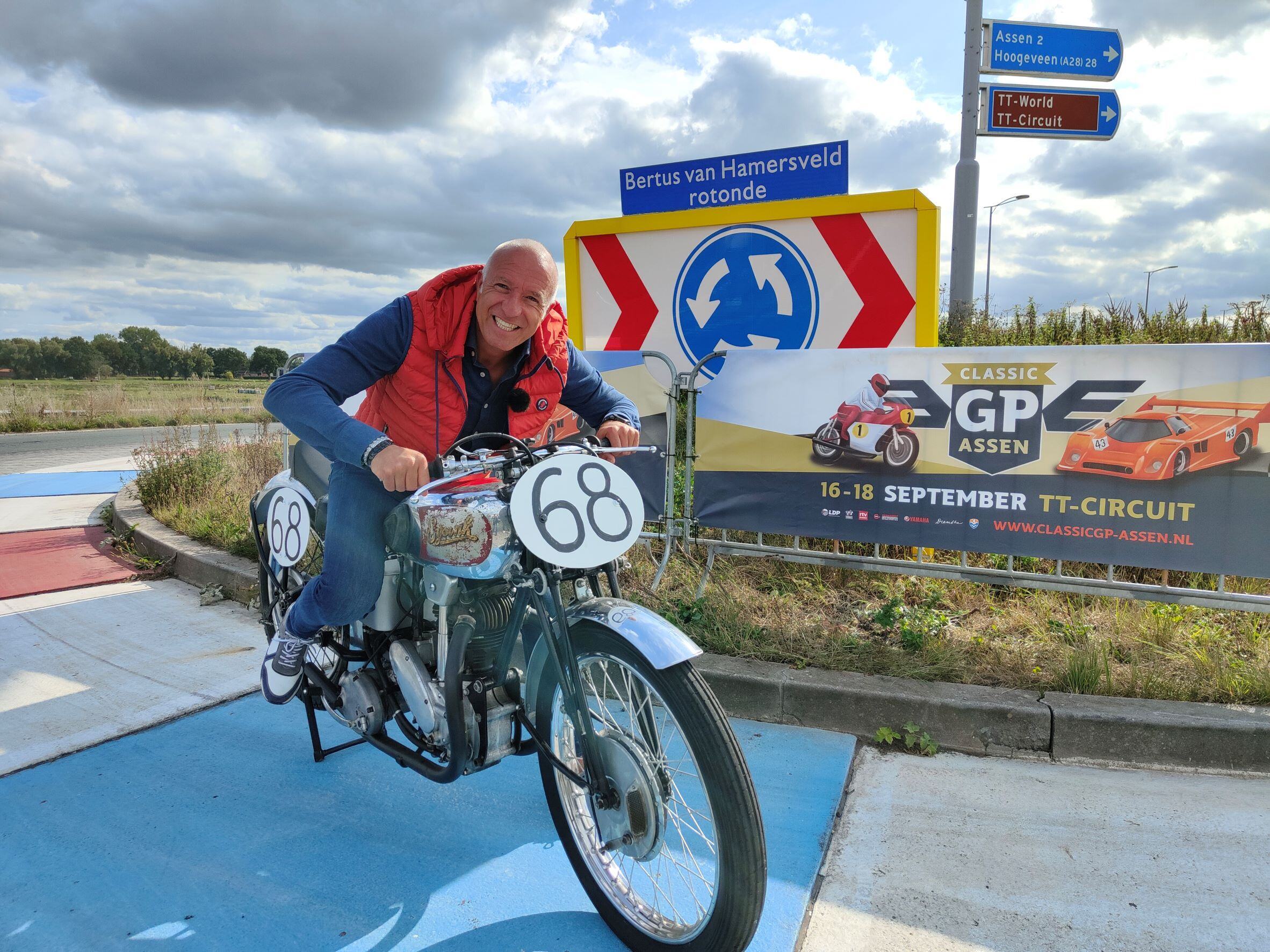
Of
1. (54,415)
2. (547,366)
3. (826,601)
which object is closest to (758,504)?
(826,601)

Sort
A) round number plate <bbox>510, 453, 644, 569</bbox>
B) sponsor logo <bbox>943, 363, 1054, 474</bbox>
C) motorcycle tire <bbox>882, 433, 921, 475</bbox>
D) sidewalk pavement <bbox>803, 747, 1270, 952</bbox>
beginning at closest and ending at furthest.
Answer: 1. round number plate <bbox>510, 453, 644, 569</bbox>
2. sidewalk pavement <bbox>803, 747, 1270, 952</bbox>
3. sponsor logo <bbox>943, 363, 1054, 474</bbox>
4. motorcycle tire <bbox>882, 433, 921, 475</bbox>

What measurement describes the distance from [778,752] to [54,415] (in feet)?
72.7

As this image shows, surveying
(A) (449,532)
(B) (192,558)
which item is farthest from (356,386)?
(B) (192,558)

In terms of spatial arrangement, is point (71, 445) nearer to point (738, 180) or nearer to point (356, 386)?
Result: point (738, 180)

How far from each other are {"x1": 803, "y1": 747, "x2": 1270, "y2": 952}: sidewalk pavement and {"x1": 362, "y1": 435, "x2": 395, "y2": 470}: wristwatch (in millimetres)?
1697

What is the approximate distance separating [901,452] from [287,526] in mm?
2965

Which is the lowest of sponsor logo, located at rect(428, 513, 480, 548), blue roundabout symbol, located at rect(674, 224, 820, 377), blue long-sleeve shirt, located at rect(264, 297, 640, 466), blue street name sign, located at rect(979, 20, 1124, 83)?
sponsor logo, located at rect(428, 513, 480, 548)

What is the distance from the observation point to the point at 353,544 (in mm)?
2484

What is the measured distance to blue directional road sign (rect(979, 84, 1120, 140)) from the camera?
8906 millimetres

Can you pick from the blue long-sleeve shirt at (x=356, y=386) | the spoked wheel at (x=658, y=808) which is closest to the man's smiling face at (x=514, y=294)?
the blue long-sleeve shirt at (x=356, y=386)

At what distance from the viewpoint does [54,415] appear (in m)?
20.0

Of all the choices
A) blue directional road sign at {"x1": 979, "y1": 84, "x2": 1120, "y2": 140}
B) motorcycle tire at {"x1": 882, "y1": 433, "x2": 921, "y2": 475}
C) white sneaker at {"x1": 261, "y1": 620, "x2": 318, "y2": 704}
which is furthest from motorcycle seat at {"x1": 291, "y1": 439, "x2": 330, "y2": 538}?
blue directional road sign at {"x1": 979, "y1": 84, "x2": 1120, "y2": 140}

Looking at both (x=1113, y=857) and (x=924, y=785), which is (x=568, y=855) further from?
(x=1113, y=857)

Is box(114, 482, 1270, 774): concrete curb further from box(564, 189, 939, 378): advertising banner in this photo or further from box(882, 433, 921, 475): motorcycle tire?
box(564, 189, 939, 378): advertising banner
